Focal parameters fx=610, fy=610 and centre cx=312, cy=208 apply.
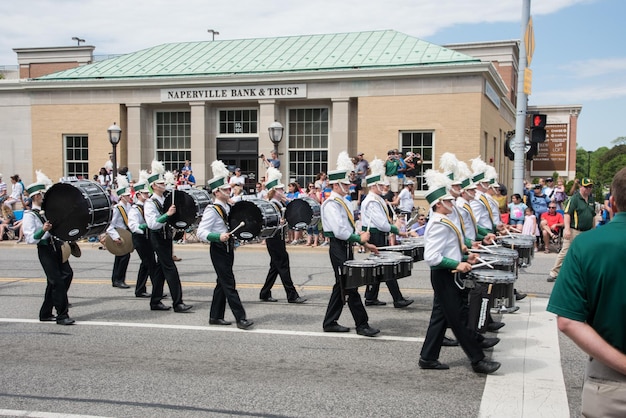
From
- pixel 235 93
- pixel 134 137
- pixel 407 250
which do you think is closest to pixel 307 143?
pixel 235 93

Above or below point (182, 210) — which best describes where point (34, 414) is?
below

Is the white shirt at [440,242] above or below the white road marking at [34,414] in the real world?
above

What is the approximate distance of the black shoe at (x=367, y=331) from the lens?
7977 millimetres

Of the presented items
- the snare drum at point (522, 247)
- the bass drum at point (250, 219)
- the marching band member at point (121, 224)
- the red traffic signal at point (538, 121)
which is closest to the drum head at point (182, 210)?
the bass drum at point (250, 219)

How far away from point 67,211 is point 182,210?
1.89 m

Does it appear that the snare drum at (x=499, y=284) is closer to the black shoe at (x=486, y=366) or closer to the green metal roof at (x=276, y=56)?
the black shoe at (x=486, y=366)

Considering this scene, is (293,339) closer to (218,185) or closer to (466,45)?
(218,185)

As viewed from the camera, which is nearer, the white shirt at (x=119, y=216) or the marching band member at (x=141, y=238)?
the marching band member at (x=141, y=238)

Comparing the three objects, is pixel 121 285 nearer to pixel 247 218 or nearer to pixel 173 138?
pixel 247 218

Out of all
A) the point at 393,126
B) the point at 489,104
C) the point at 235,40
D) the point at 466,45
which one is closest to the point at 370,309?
the point at 393,126

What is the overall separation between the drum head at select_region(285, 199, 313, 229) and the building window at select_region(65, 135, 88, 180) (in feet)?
69.0

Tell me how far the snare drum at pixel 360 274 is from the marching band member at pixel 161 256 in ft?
11.1

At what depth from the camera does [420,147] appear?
25.0 meters

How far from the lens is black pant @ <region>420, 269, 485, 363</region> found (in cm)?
641
